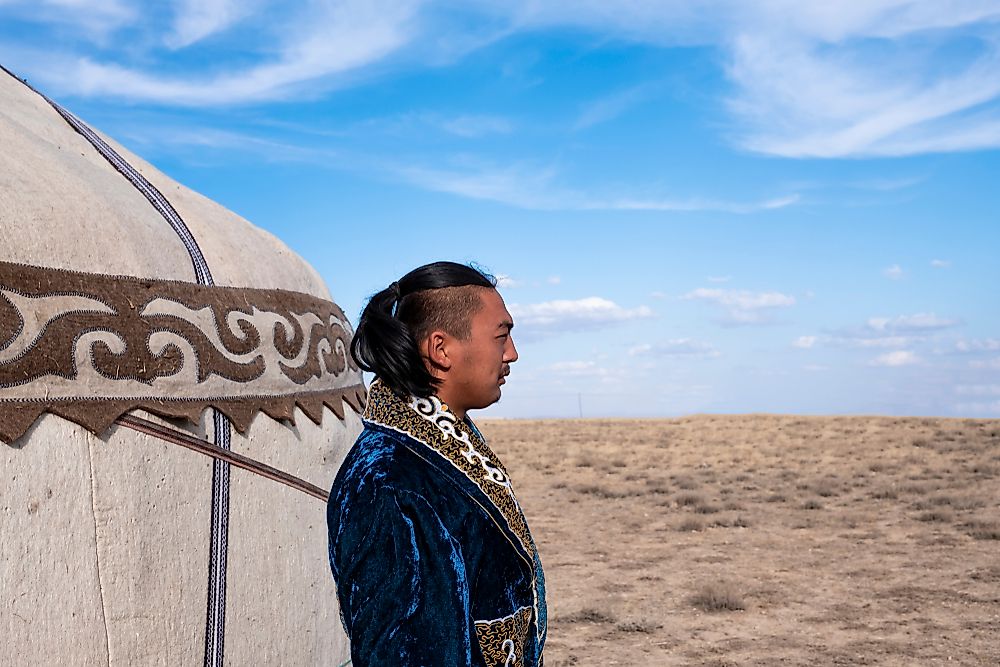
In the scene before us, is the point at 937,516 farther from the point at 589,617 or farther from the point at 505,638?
the point at 505,638

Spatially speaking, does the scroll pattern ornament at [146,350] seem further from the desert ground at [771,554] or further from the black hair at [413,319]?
the desert ground at [771,554]

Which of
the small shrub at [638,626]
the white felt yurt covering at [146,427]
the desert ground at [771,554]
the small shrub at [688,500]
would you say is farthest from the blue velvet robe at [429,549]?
the small shrub at [688,500]

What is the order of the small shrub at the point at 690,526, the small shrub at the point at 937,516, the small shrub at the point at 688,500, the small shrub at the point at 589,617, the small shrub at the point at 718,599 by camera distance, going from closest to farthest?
the small shrub at the point at 589,617
the small shrub at the point at 718,599
the small shrub at the point at 690,526
the small shrub at the point at 937,516
the small shrub at the point at 688,500

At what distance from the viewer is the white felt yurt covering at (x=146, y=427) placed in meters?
2.43

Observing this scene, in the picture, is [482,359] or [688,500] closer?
[482,359]

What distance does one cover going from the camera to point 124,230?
2912 millimetres

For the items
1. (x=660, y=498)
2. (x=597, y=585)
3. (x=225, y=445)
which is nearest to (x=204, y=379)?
(x=225, y=445)

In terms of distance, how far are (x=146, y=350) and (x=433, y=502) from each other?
A: 5.17 ft

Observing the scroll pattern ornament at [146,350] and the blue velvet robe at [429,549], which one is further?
the scroll pattern ornament at [146,350]

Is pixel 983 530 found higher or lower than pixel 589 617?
higher

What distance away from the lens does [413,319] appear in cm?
165

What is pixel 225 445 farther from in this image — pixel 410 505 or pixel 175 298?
pixel 410 505

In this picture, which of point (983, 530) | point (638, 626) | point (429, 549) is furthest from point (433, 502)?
point (983, 530)

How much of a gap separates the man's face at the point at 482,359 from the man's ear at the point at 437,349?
0.7 inches
